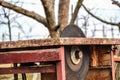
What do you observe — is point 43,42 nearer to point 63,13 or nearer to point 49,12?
point 49,12

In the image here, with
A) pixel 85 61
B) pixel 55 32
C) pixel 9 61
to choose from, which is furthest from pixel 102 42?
pixel 55 32

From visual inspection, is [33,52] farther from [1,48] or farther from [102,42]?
[102,42]

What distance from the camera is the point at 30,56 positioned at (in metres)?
1.79

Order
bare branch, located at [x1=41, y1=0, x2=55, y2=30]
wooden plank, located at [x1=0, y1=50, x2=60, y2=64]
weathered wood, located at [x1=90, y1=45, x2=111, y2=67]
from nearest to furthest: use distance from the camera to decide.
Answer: wooden plank, located at [x1=0, y1=50, x2=60, y2=64], weathered wood, located at [x1=90, y1=45, x2=111, y2=67], bare branch, located at [x1=41, y1=0, x2=55, y2=30]

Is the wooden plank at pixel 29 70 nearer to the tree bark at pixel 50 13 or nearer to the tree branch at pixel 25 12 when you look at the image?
the tree bark at pixel 50 13

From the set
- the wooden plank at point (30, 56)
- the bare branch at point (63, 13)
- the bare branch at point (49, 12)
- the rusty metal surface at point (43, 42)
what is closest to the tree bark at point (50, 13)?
the bare branch at point (49, 12)

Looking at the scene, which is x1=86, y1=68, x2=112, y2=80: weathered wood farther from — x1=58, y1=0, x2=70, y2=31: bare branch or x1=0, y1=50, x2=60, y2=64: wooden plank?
x1=58, y1=0, x2=70, y2=31: bare branch

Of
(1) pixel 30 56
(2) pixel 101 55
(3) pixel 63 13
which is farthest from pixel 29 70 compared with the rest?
(3) pixel 63 13

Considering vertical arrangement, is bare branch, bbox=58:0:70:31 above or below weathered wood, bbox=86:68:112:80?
above

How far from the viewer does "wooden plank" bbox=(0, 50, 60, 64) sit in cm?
176

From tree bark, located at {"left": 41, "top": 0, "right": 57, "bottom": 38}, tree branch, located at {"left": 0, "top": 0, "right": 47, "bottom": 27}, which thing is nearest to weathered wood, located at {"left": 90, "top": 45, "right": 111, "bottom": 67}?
tree bark, located at {"left": 41, "top": 0, "right": 57, "bottom": 38}

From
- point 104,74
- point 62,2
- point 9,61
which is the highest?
point 62,2

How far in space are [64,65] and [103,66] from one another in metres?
0.71

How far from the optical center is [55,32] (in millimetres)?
3162
